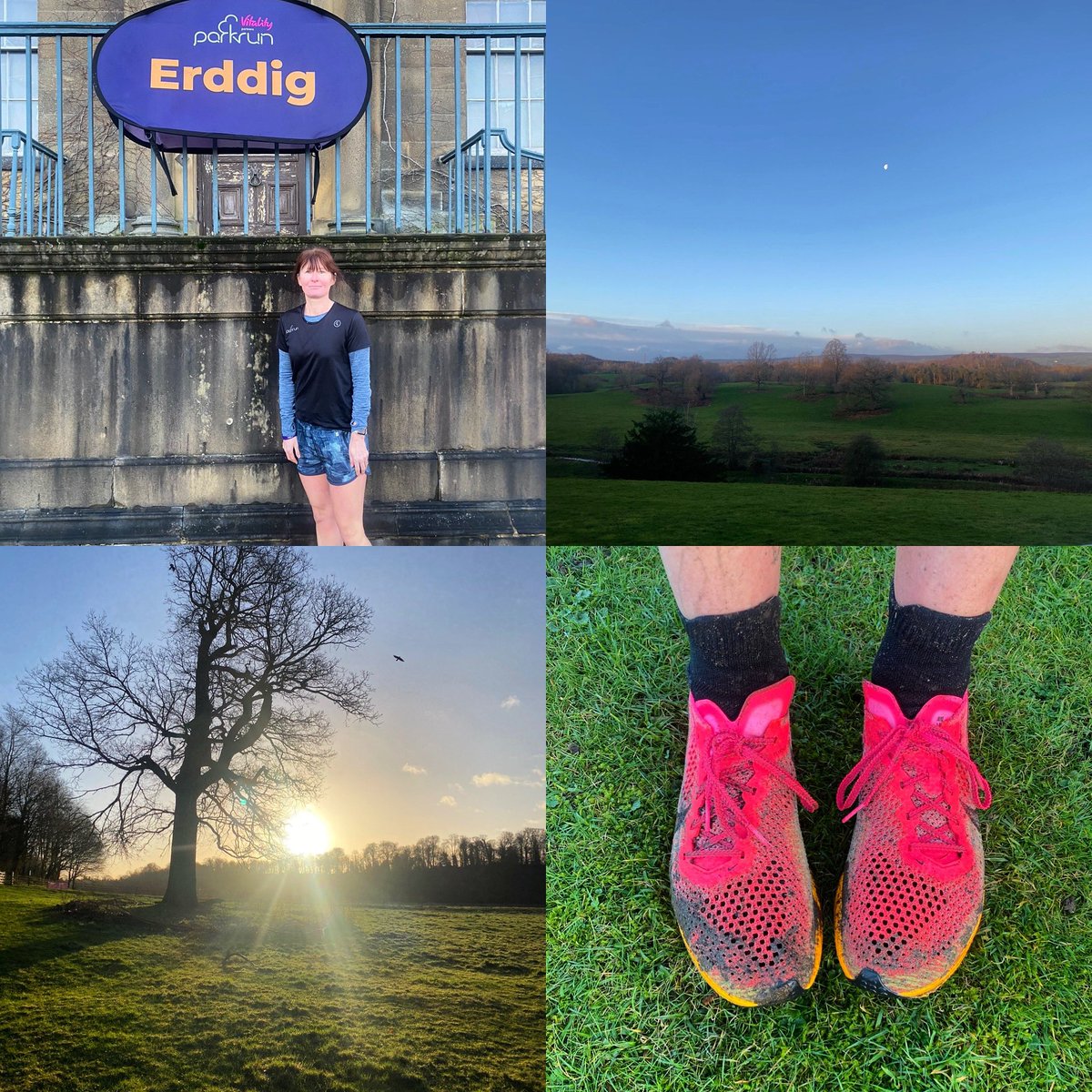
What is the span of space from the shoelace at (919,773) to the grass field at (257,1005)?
105 centimetres

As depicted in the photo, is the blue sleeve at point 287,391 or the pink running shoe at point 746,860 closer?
the pink running shoe at point 746,860

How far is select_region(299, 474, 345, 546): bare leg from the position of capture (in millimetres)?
4035

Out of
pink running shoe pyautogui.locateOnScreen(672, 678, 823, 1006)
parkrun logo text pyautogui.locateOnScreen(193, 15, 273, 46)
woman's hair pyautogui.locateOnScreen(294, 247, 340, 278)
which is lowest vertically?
pink running shoe pyautogui.locateOnScreen(672, 678, 823, 1006)

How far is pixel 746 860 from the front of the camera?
2.23 m

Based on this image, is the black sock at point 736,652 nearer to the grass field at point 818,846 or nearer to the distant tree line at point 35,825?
the grass field at point 818,846

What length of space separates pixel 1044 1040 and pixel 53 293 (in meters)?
5.06

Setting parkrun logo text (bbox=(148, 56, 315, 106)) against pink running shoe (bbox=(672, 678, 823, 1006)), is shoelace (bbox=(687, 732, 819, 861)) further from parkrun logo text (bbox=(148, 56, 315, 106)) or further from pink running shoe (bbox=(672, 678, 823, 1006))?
parkrun logo text (bbox=(148, 56, 315, 106))

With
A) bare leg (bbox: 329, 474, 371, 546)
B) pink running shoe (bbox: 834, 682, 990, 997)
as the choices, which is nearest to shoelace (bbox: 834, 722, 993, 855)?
pink running shoe (bbox: 834, 682, 990, 997)

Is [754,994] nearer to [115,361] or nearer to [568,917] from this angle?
[568,917]

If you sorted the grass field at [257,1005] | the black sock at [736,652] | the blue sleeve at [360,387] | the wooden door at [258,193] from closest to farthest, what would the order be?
1. the grass field at [257,1005]
2. the black sock at [736,652]
3. the blue sleeve at [360,387]
4. the wooden door at [258,193]

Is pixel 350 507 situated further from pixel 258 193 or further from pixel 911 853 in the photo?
pixel 258 193

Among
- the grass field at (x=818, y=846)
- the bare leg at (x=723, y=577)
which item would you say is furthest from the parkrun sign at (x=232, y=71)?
the bare leg at (x=723, y=577)

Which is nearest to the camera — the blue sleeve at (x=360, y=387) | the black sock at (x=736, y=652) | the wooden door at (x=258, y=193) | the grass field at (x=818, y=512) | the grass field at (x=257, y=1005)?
the grass field at (x=257, y=1005)

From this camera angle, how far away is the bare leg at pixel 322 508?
4035 millimetres
